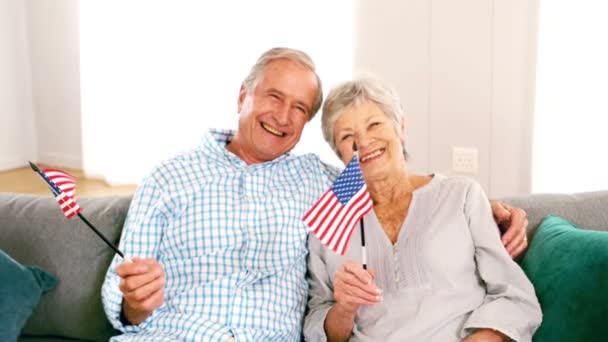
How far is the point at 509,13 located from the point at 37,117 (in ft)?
12.1

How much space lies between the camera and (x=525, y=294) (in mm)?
1741

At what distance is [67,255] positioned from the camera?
2.08 meters

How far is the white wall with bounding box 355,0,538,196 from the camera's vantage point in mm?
3164

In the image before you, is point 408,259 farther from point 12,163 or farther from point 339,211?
point 12,163

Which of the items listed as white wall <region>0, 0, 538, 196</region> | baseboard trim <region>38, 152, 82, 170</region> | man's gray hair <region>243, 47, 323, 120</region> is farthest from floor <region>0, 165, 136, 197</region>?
man's gray hair <region>243, 47, 323, 120</region>

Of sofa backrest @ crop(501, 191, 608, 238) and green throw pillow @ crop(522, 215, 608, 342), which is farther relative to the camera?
sofa backrest @ crop(501, 191, 608, 238)

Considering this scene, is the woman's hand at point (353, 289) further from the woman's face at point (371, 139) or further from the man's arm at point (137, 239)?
the man's arm at point (137, 239)

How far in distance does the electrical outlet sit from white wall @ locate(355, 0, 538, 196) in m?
0.02

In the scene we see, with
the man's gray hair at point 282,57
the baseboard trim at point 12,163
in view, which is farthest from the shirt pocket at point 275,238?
the baseboard trim at point 12,163

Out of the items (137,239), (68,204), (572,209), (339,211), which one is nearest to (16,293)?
(137,239)

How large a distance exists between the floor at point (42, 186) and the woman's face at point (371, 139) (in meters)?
2.86

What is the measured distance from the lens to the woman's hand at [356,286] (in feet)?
5.22

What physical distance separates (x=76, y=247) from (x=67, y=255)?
0.03 metres

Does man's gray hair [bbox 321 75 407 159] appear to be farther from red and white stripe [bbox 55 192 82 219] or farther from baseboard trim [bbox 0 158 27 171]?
baseboard trim [bbox 0 158 27 171]
